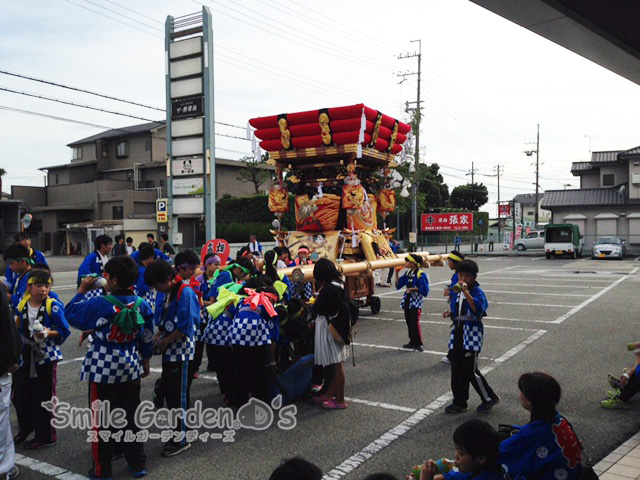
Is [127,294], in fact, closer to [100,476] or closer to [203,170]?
[100,476]

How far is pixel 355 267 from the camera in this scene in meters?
9.16

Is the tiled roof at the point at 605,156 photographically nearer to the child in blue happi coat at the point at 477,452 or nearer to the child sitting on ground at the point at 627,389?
the child sitting on ground at the point at 627,389

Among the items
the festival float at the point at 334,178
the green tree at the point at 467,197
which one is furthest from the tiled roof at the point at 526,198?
the festival float at the point at 334,178

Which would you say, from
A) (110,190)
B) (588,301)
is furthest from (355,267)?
(110,190)

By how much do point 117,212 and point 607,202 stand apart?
113 ft

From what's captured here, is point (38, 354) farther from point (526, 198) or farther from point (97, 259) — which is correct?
point (526, 198)

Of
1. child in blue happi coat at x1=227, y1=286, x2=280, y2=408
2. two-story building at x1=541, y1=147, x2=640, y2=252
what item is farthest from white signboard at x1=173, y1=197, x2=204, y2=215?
two-story building at x1=541, y1=147, x2=640, y2=252

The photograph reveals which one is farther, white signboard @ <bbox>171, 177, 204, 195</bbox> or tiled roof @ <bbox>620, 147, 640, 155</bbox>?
tiled roof @ <bbox>620, 147, 640, 155</bbox>

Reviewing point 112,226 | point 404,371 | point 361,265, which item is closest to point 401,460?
point 404,371

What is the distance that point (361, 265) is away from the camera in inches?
369

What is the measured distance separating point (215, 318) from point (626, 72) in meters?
4.80

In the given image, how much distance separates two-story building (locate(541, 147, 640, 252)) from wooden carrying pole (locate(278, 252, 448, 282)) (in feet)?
103

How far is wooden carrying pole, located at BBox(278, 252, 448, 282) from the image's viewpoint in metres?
7.02

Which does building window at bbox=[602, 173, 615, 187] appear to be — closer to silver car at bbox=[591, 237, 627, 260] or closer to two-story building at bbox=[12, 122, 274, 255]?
silver car at bbox=[591, 237, 627, 260]
